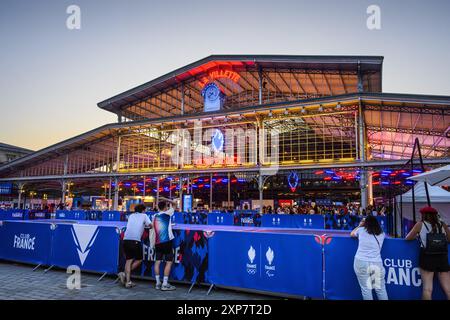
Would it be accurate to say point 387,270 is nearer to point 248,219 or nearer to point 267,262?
point 267,262

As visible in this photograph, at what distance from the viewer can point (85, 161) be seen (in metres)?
36.7

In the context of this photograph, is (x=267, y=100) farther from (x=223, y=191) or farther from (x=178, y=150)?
(x=223, y=191)

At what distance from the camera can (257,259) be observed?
694 centimetres

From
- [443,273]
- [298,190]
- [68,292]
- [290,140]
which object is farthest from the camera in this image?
[298,190]

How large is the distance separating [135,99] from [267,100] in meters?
14.4

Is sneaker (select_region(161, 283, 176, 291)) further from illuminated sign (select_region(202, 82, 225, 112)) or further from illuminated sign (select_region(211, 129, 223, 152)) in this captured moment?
illuminated sign (select_region(202, 82, 225, 112))

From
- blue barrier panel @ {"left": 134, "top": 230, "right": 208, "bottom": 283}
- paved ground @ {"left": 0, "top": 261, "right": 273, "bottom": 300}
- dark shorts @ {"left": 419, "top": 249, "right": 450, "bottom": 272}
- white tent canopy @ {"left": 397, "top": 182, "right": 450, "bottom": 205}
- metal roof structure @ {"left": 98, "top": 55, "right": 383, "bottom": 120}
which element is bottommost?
paved ground @ {"left": 0, "top": 261, "right": 273, "bottom": 300}

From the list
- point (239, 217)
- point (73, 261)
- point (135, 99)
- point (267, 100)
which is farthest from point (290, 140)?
point (73, 261)

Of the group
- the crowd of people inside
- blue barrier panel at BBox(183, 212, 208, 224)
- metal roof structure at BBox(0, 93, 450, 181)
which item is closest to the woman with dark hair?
the crowd of people inside

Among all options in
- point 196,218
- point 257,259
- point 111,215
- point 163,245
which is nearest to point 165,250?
point 163,245

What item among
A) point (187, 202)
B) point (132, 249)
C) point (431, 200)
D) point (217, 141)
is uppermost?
point (217, 141)

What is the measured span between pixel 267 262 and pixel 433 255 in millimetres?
2929

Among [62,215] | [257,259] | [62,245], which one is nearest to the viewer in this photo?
[257,259]

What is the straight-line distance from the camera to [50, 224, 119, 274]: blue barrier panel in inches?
334
